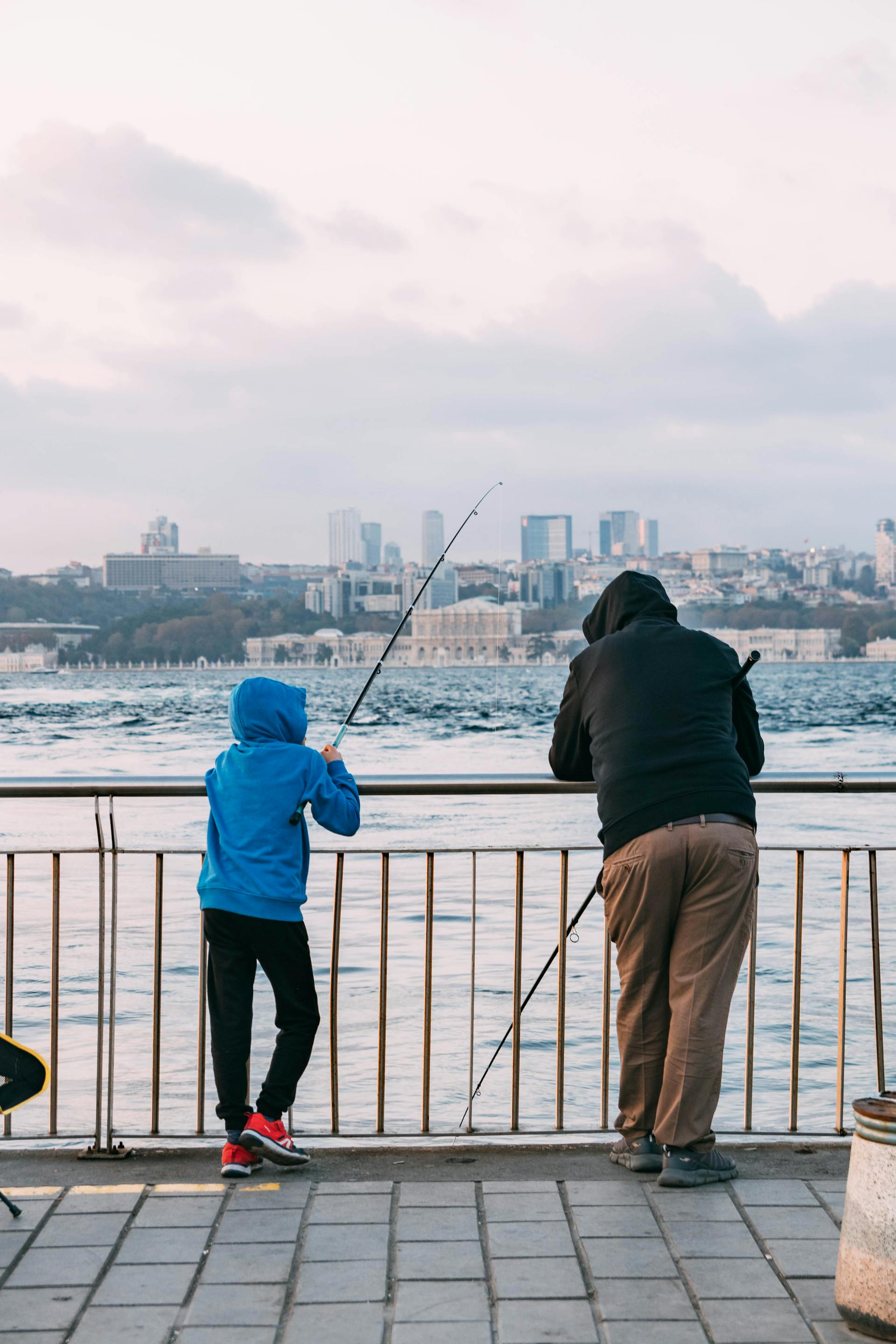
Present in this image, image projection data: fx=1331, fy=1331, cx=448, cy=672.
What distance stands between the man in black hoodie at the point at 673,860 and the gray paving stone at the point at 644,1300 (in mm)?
641

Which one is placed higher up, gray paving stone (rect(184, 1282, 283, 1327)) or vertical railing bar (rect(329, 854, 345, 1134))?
vertical railing bar (rect(329, 854, 345, 1134))

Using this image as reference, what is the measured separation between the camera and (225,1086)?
3949mm

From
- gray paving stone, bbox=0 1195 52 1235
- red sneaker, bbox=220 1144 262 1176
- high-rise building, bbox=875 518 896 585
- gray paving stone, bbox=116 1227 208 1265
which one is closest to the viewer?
gray paving stone, bbox=116 1227 208 1265

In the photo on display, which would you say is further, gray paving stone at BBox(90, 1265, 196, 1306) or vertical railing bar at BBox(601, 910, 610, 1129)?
vertical railing bar at BBox(601, 910, 610, 1129)

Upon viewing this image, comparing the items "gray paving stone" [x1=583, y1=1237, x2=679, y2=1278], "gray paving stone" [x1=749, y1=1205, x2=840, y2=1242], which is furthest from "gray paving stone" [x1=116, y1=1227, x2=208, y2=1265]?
"gray paving stone" [x1=749, y1=1205, x2=840, y2=1242]

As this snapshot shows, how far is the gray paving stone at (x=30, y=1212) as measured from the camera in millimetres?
3537

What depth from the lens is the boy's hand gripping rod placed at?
391 cm

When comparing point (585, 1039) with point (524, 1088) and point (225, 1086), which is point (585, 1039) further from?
point (225, 1086)

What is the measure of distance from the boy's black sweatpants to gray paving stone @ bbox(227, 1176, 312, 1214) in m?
0.20

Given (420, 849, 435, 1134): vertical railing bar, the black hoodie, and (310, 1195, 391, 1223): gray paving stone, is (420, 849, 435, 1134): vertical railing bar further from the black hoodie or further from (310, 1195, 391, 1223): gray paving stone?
the black hoodie

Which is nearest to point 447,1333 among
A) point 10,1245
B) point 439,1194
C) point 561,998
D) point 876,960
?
point 439,1194

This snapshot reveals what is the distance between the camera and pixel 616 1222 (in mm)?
3543

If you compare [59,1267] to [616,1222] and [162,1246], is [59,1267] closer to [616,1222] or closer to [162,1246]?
[162,1246]

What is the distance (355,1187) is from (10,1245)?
95 centimetres
